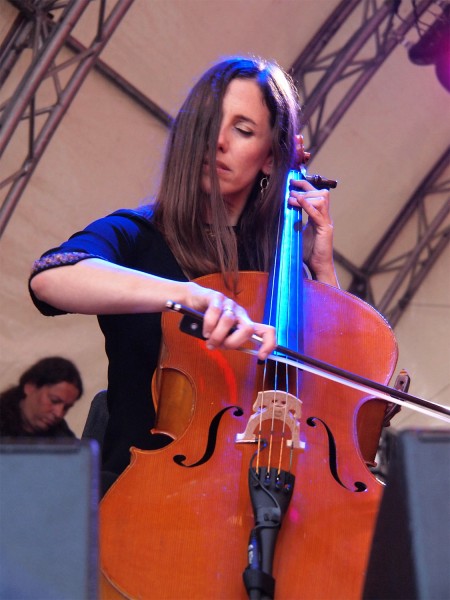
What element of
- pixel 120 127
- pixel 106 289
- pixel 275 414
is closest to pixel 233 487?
pixel 275 414

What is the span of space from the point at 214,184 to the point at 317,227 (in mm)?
279

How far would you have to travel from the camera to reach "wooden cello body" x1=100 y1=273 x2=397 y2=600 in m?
1.12

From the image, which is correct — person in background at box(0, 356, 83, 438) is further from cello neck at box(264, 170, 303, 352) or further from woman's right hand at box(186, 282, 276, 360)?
woman's right hand at box(186, 282, 276, 360)

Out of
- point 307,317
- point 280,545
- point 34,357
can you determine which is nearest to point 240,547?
point 280,545

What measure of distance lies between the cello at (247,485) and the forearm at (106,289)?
13cm

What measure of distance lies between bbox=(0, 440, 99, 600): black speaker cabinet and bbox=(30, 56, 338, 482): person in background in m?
0.54

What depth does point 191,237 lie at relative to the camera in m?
1.78

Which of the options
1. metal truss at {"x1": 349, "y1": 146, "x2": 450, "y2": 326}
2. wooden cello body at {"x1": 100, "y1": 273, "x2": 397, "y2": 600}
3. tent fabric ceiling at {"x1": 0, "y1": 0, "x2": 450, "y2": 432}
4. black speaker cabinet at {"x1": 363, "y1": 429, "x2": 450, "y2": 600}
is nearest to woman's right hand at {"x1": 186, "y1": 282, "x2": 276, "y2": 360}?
wooden cello body at {"x1": 100, "y1": 273, "x2": 397, "y2": 600}

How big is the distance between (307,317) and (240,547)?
1.98ft

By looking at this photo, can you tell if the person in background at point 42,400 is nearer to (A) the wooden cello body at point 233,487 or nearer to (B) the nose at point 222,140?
(B) the nose at point 222,140

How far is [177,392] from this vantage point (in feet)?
4.80

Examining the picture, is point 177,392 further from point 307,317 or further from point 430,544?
point 430,544

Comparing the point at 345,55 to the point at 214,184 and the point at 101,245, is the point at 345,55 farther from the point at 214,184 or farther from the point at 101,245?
the point at 101,245

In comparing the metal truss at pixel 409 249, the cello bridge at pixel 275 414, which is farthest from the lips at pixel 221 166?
the metal truss at pixel 409 249
